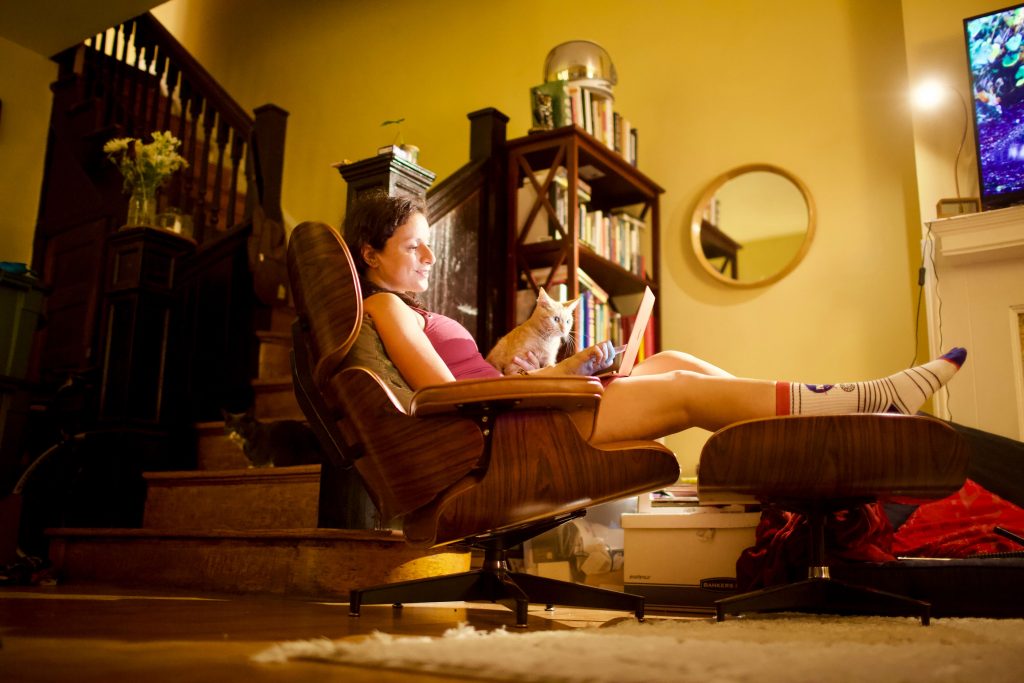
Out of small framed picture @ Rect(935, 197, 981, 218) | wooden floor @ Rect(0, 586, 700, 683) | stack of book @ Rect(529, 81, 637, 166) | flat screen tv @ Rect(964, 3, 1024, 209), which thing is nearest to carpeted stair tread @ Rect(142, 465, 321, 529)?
wooden floor @ Rect(0, 586, 700, 683)

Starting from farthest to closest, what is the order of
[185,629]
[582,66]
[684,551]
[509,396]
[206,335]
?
1. [206,335]
2. [582,66]
3. [684,551]
4. [509,396]
5. [185,629]

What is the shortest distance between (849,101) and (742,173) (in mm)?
548

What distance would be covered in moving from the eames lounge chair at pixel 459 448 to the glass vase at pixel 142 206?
2210mm

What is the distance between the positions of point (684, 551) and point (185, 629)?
146 cm

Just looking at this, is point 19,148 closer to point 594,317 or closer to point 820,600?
point 594,317

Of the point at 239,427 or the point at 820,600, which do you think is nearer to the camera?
the point at 820,600

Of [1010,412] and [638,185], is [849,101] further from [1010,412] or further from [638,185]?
[1010,412]

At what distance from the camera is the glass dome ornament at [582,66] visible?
375cm

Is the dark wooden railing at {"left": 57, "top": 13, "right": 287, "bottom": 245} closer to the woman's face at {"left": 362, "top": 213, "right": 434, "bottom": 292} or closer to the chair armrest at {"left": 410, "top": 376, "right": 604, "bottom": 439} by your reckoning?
the woman's face at {"left": 362, "top": 213, "right": 434, "bottom": 292}

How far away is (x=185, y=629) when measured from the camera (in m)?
1.33

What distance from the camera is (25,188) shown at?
13.1 ft

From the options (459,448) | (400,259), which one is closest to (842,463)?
(459,448)

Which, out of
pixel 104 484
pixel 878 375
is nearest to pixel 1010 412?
pixel 878 375

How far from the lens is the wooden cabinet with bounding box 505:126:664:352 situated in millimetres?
3373
